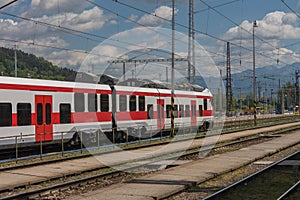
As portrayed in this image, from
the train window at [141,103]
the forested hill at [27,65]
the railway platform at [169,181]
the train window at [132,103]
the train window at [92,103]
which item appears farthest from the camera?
the forested hill at [27,65]

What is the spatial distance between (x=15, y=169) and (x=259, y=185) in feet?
28.2

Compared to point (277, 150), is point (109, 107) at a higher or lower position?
higher

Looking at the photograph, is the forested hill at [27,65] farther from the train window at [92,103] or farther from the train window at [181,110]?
the train window at [92,103]

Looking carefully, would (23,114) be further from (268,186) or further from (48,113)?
(268,186)

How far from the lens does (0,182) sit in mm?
13656

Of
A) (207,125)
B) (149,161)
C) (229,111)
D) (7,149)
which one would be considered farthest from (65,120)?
(229,111)

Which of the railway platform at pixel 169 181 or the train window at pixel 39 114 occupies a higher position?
the train window at pixel 39 114

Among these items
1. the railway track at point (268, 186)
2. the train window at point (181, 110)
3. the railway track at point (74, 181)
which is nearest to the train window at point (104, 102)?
the railway track at point (74, 181)

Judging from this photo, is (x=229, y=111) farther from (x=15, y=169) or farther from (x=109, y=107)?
(x=15, y=169)

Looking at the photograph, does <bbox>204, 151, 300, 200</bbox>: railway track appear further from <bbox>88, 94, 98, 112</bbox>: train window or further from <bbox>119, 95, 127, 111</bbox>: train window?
<bbox>119, 95, 127, 111</bbox>: train window

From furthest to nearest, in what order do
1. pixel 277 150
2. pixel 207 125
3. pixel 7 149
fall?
pixel 207 125 → pixel 277 150 → pixel 7 149

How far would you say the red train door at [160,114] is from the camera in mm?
31344

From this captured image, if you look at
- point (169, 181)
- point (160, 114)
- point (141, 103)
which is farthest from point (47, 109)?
point (160, 114)

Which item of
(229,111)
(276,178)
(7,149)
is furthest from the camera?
(229,111)
